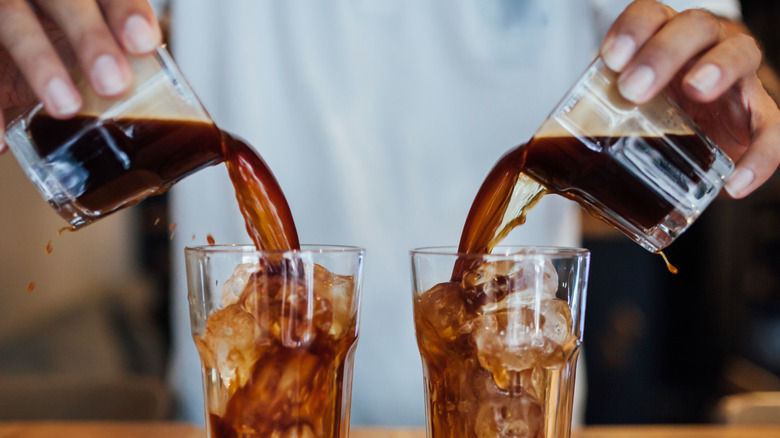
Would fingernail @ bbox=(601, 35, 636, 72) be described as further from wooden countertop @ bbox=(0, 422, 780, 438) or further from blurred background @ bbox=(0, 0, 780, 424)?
blurred background @ bbox=(0, 0, 780, 424)

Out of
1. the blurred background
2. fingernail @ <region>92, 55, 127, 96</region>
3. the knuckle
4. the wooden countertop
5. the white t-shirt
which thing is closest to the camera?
fingernail @ <region>92, 55, 127, 96</region>

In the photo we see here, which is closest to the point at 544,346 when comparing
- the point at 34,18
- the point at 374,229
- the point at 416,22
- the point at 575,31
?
the point at 34,18

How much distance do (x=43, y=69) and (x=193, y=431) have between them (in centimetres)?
72

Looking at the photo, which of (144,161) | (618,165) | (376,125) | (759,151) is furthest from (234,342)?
(376,125)

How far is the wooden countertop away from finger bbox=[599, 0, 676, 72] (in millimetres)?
684

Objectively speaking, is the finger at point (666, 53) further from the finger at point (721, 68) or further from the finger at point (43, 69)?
the finger at point (43, 69)

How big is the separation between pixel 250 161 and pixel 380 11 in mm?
948

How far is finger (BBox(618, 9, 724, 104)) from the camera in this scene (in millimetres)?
738

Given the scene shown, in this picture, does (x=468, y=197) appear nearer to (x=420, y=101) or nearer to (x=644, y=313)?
(x=420, y=101)

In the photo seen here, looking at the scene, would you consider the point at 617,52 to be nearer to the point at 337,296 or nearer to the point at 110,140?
the point at 337,296

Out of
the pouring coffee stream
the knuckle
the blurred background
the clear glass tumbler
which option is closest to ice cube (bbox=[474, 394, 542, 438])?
the clear glass tumbler

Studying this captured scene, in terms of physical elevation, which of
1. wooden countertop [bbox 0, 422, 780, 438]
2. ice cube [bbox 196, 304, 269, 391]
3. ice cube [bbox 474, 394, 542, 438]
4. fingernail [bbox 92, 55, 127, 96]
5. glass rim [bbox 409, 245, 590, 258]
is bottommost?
wooden countertop [bbox 0, 422, 780, 438]

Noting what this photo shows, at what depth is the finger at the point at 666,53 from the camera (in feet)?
2.42

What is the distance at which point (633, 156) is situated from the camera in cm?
77
